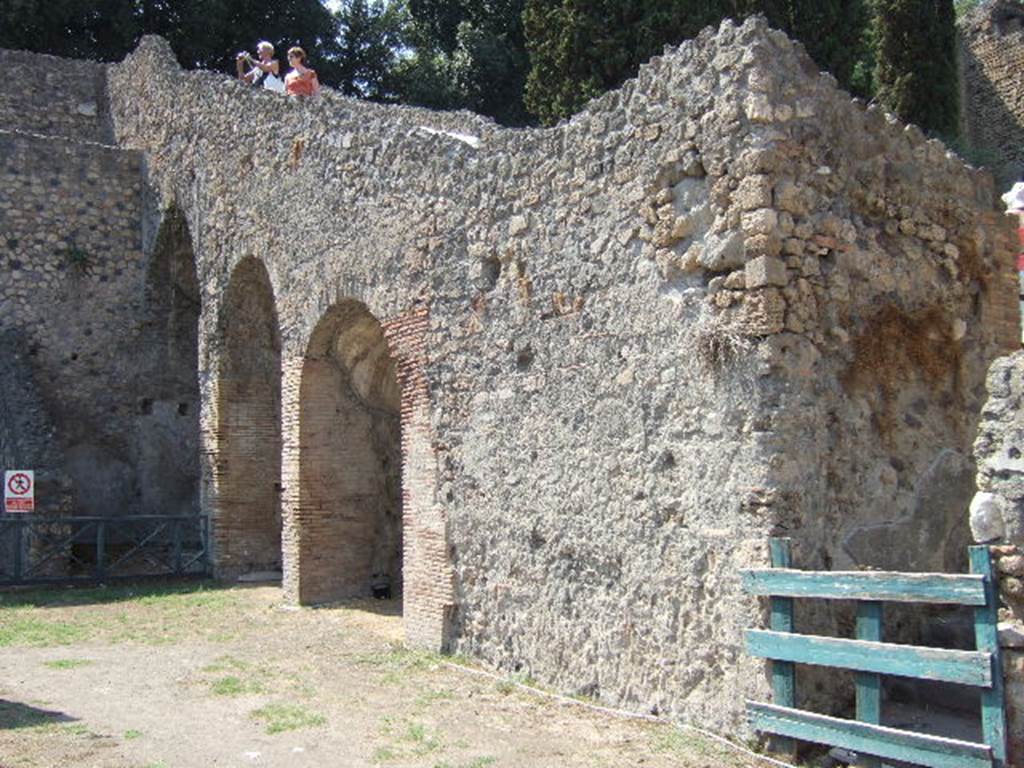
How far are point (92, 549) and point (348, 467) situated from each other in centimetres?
580

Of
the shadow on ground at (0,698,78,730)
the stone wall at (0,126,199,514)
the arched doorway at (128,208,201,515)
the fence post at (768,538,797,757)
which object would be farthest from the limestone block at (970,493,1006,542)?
the stone wall at (0,126,199,514)

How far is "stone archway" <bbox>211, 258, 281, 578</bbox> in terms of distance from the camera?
44.3ft

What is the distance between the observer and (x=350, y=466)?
11.6 m

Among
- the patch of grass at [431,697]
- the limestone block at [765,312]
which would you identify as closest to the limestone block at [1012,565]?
the limestone block at [765,312]

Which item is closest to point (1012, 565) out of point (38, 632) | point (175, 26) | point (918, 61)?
point (38, 632)

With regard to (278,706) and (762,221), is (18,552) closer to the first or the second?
(278,706)

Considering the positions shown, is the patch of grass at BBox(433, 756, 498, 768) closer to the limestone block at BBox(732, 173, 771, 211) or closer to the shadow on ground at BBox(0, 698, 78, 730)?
the shadow on ground at BBox(0, 698, 78, 730)

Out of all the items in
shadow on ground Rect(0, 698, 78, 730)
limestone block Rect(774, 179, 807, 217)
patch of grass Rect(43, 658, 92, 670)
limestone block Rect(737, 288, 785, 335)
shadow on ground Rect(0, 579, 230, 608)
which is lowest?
shadow on ground Rect(0, 698, 78, 730)

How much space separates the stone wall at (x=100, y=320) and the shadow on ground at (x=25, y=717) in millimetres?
8841

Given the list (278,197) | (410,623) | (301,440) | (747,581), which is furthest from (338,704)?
(278,197)

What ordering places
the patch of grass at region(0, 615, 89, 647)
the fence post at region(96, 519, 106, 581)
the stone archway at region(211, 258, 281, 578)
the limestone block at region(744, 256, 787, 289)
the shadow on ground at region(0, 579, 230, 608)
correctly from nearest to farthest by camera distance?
the limestone block at region(744, 256, 787, 289)
the patch of grass at region(0, 615, 89, 647)
the shadow on ground at region(0, 579, 230, 608)
the fence post at region(96, 519, 106, 581)
the stone archway at region(211, 258, 281, 578)

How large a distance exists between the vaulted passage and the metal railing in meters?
2.83

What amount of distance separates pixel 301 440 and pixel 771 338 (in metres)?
6.30

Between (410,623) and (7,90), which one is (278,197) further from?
(7,90)
